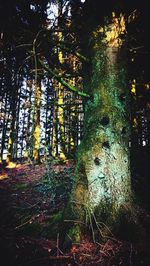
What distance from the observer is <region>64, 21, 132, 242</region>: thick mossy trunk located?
134 inches

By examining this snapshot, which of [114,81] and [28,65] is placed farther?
[28,65]

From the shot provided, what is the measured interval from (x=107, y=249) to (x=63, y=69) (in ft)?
14.4

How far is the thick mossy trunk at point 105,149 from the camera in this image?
3.40 meters

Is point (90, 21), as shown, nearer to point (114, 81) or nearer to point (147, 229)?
point (114, 81)

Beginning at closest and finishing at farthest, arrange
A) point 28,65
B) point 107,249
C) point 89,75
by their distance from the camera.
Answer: point 107,249 < point 89,75 < point 28,65

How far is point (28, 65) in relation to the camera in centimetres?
519

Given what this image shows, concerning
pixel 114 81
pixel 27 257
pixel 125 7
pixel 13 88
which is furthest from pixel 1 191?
pixel 125 7

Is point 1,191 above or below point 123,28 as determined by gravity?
below

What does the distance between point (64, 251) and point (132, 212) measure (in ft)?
3.83

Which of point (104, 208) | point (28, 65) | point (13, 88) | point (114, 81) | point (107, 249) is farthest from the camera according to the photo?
point (28, 65)

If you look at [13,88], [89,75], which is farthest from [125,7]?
[13,88]

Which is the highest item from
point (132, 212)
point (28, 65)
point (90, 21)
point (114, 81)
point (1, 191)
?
point (90, 21)

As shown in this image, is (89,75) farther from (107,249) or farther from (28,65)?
(107,249)

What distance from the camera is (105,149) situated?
11.7 feet
